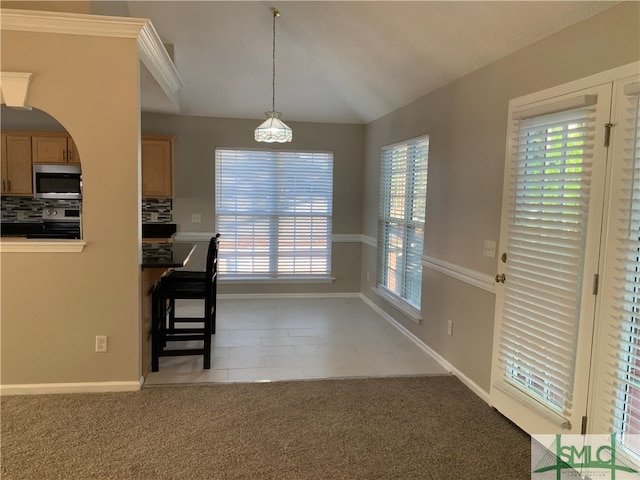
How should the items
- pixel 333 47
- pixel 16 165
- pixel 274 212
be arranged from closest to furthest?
pixel 333 47, pixel 16 165, pixel 274 212

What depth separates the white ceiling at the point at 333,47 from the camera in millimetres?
2656

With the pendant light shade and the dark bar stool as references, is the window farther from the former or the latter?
the dark bar stool

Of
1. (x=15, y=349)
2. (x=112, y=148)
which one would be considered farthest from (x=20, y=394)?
(x=112, y=148)

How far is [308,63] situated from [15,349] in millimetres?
3943

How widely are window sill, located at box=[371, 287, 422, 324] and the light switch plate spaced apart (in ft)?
4.30

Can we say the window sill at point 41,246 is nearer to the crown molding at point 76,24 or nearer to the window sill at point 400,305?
the crown molding at point 76,24

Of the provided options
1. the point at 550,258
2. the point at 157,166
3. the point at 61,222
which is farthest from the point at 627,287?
the point at 61,222

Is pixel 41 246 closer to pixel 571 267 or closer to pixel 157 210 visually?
pixel 157 210

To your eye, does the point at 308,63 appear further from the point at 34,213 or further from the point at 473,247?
the point at 34,213

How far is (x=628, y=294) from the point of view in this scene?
1.98m


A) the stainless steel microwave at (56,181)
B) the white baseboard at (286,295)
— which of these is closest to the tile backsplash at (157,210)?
the stainless steel microwave at (56,181)

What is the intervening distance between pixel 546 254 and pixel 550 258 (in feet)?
0.13

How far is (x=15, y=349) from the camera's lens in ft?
10.0

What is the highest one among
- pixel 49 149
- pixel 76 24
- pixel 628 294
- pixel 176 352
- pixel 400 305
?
pixel 76 24
